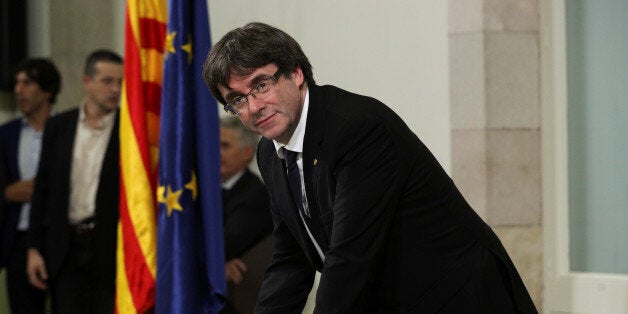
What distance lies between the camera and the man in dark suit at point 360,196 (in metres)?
2.29

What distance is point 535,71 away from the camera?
4449 millimetres

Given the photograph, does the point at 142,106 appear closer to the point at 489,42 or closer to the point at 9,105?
the point at 489,42

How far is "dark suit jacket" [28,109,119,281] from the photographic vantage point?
489 cm

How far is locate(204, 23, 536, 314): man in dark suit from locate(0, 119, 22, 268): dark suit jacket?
3289mm

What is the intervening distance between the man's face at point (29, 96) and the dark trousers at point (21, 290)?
0.73 metres

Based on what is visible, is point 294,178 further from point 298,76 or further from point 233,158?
point 233,158

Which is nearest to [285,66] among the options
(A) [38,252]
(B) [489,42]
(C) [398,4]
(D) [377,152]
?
(D) [377,152]

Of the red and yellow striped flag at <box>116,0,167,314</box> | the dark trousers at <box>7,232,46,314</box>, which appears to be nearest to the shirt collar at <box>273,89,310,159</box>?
the red and yellow striped flag at <box>116,0,167,314</box>

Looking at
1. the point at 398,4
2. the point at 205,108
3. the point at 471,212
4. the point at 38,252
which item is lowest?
the point at 38,252

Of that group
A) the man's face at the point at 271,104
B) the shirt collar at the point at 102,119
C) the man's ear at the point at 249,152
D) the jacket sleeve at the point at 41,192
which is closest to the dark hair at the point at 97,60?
the shirt collar at the point at 102,119

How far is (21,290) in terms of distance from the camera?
530 cm

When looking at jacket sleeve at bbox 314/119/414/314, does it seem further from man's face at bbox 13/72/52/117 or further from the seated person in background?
man's face at bbox 13/72/52/117

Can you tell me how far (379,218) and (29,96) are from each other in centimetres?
379

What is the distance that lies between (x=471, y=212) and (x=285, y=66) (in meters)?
0.54
